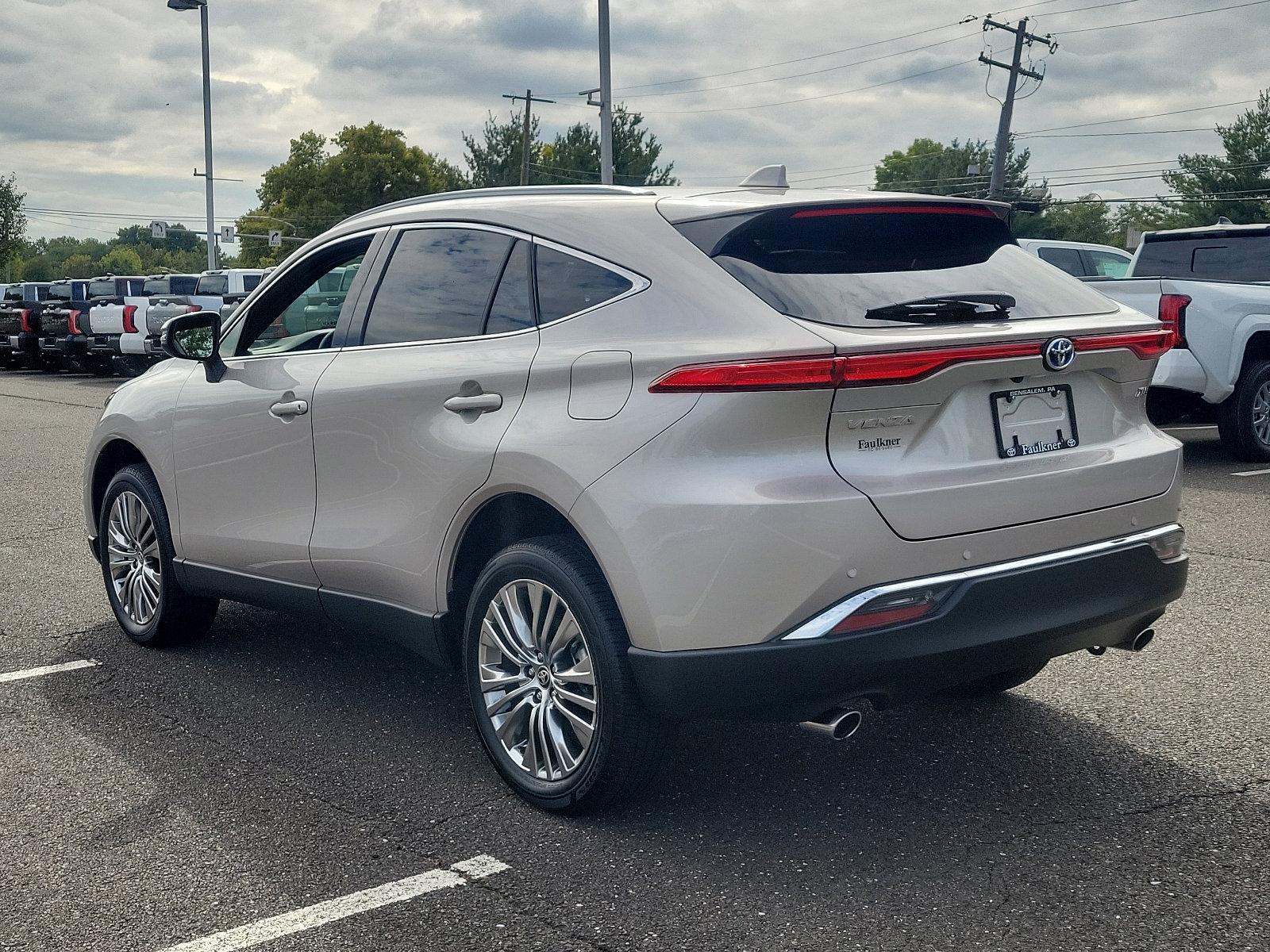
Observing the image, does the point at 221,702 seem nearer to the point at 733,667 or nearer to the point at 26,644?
the point at 26,644

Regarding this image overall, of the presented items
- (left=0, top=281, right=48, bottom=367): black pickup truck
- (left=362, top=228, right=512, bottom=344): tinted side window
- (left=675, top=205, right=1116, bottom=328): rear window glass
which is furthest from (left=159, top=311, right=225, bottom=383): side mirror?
(left=0, top=281, right=48, bottom=367): black pickup truck

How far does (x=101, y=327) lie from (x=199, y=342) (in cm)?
2164

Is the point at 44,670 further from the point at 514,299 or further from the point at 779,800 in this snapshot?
the point at 779,800

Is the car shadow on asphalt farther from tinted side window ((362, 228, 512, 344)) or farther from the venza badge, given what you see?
tinted side window ((362, 228, 512, 344))

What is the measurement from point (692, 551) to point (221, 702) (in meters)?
2.46

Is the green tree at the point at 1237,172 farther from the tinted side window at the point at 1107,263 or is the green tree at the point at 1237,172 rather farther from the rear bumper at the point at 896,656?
the rear bumper at the point at 896,656

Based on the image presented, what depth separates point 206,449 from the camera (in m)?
5.23

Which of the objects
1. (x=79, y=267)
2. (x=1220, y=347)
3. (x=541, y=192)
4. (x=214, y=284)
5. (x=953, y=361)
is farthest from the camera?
(x=79, y=267)

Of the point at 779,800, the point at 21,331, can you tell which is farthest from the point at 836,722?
the point at 21,331

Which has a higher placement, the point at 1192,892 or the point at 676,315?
the point at 676,315

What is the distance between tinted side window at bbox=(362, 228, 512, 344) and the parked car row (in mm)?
17368

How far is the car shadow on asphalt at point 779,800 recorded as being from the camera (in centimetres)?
342

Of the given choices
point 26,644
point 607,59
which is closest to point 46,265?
point 607,59

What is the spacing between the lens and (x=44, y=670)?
5.50m
